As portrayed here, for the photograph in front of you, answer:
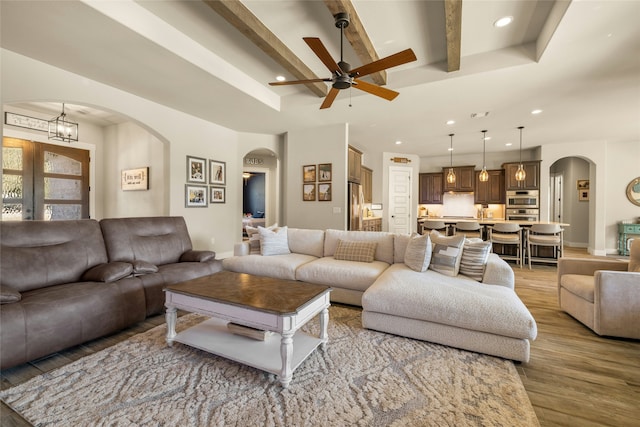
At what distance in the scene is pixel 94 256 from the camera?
2.73 m

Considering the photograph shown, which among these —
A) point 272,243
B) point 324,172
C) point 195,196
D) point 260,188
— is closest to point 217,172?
point 195,196

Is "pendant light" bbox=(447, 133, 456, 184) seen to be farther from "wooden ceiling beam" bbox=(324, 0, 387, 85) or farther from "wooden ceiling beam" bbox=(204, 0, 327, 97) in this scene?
"wooden ceiling beam" bbox=(204, 0, 327, 97)

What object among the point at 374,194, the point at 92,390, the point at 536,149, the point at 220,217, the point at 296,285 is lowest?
the point at 92,390

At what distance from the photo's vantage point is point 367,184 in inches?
311

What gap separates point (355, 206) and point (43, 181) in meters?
6.11

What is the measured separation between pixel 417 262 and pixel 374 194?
5358 millimetres

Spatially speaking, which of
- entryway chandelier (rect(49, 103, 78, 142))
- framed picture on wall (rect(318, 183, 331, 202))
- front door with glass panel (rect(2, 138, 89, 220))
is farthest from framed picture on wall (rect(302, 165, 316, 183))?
front door with glass panel (rect(2, 138, 89, 220))

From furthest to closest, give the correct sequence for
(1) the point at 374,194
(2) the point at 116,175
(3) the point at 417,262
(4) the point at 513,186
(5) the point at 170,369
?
(1) the point at 374,194 < (4) the point at 513,186 < (2) the point at 116,175 < (3) the point at 417,262 < (5) the point at 170,369

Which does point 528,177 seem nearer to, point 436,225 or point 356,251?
point 436,225

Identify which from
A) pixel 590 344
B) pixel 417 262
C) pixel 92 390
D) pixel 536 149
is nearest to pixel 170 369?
pixel 92 390

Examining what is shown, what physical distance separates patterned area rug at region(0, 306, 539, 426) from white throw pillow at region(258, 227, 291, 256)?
178cm

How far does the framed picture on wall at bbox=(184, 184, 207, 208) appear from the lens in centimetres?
525

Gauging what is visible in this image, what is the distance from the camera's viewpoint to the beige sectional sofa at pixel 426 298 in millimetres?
2039

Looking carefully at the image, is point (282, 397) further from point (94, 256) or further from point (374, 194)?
point (374, 194)
